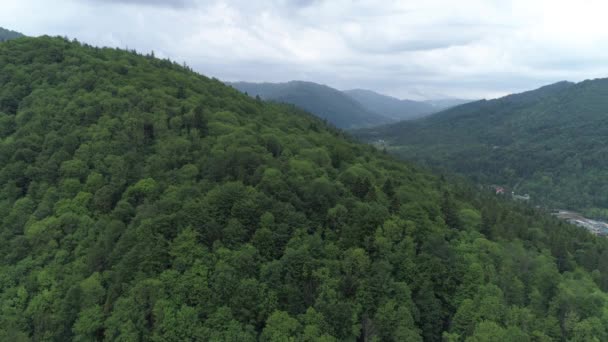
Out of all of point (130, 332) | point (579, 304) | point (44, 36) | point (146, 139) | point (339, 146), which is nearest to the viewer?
point (130, 332)

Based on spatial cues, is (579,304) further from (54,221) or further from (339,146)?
(54,221)

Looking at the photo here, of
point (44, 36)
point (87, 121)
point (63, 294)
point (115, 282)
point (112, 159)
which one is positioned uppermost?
point (44, 36)

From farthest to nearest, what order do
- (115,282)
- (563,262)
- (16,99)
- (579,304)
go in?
1. (16,99)
2. (563,262)
3. (579,304)
4. (115,282)

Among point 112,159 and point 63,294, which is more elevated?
point 112,159

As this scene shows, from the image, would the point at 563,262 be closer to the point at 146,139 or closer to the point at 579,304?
the point at 579,304

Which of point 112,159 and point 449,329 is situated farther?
point 112,159

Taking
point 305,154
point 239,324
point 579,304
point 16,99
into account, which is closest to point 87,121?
point 16,99
